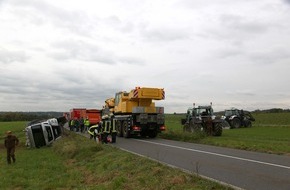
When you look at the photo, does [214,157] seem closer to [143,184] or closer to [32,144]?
[143,184]

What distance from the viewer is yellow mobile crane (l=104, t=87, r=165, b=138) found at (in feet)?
91.5

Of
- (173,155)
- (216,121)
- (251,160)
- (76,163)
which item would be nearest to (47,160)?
(76,163)

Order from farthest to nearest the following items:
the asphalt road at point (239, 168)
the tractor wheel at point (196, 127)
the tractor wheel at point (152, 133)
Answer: the tractor wheel at point (196, 127) → the tractor wheel at point (152, 133) → the asphalt road at point (239, 168)

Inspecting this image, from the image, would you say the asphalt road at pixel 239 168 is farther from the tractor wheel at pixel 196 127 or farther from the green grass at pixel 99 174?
the tractor wheel at pixel 196 127

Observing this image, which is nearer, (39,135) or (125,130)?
(39,135)

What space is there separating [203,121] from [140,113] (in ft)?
16.9

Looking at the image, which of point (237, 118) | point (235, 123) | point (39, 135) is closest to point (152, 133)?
point (39, 135)

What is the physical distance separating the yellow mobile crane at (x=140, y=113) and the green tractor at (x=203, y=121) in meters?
2.91

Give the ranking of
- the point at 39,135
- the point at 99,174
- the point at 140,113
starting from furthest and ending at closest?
the point at 140,113 < the point at 39,135 < the point at 99,174

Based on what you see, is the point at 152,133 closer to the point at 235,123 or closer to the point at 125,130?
the point at 125,130

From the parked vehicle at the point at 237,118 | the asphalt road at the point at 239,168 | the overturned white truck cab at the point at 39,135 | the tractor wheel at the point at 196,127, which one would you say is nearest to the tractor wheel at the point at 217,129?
the tractor wheel at the point at 196,127

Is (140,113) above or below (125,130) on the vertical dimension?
above

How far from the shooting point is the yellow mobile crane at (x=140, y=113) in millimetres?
27875

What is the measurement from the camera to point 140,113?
27.8 m
